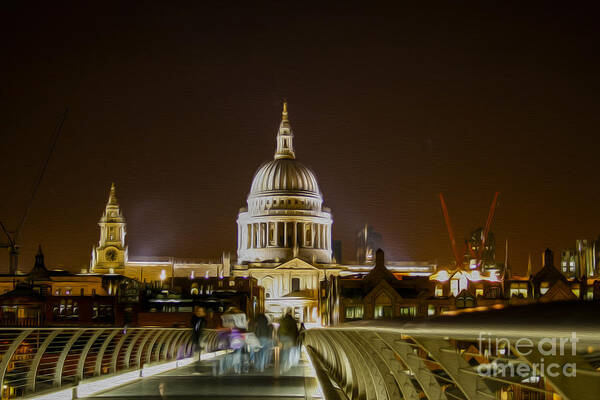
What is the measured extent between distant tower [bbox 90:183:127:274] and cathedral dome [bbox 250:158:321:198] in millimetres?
27823

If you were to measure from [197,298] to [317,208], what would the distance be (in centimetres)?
7864

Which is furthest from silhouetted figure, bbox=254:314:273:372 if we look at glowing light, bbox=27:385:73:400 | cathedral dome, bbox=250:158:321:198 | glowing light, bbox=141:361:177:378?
cathedral dome, bbox=250:158:321:198

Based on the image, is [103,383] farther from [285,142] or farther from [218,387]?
[285,142]

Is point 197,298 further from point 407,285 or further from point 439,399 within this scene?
point 439,399

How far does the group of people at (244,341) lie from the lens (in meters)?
21.9

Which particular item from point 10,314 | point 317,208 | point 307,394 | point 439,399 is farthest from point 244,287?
point 439,399

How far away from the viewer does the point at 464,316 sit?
5.57m

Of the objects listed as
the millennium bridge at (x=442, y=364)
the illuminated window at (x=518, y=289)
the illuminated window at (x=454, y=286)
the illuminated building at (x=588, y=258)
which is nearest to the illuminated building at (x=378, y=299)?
the illuminated window at (x=454, y=286)

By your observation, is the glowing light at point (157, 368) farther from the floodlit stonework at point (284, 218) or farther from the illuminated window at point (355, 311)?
the floodlit stonework at point (284, 218)

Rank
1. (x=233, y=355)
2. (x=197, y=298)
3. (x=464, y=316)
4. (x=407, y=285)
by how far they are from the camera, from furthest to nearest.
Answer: (x=407, y=285), (x=197, y=298), (x=233, y=355), (x=464, y=316)

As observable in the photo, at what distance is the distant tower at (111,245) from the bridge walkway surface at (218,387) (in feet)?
476

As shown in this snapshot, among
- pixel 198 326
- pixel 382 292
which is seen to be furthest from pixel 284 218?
pixel 198 326

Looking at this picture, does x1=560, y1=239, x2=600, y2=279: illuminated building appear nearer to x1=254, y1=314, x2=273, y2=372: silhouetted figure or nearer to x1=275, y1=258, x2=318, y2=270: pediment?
x1=275, y1=258, x2=318, y2=270: pediment

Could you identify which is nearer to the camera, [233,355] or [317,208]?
[233,355]
